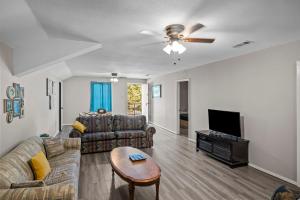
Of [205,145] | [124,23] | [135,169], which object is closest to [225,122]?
[205,145]

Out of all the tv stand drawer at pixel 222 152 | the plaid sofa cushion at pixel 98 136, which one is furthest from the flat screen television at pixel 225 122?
the plaid sofa cushion at pixel 98 136

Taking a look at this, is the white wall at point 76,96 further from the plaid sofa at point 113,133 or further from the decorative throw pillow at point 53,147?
the decorative throw pillow at point 53,147

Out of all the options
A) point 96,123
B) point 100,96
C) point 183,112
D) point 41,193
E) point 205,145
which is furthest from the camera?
point 100,96

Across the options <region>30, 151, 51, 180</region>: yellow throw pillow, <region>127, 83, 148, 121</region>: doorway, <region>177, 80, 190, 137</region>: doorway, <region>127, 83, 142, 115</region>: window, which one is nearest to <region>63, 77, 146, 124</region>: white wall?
<region>127, 83, 148, 121</region>: doorway

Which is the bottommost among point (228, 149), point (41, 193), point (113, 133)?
point (228, 149)

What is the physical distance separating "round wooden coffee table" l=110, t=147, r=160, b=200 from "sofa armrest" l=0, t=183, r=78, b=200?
0.84 meters

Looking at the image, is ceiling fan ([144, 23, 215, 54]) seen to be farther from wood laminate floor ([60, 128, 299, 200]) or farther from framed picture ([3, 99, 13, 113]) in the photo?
framed picture ([3, 99, 13, 113])

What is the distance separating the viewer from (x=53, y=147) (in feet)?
10.2

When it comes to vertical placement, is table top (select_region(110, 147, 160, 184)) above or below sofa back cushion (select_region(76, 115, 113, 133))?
below

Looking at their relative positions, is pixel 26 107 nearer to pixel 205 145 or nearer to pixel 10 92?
pixel 10 92

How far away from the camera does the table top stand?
2.28m

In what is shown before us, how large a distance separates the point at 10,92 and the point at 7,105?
0.21 metres

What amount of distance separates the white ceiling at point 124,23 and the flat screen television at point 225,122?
4.73 feet

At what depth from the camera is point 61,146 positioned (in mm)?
A: 3236
